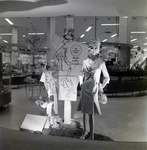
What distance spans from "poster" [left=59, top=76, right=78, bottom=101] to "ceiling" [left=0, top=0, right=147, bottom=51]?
69 cm

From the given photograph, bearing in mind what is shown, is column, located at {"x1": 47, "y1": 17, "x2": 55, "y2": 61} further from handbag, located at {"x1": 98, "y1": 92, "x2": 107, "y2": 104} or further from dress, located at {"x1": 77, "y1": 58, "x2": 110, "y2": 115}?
handbag, located at {"x1": 98, "y1": 92, "x2": 107, "y2": 104}

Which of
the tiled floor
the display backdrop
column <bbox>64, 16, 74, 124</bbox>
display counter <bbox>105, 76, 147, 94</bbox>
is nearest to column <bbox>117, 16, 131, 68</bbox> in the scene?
display counter <bbox>105, 76, 147, 94</bbox>

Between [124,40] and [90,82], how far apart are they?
109 centimetres

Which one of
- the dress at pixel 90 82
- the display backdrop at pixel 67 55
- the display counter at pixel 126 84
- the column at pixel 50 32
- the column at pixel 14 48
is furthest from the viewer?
the column at pixel 14 48

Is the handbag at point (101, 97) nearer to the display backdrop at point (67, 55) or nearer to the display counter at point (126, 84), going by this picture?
the display counter at point (126, 84)

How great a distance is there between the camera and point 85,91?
127 inches

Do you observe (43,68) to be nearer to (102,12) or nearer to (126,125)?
(102,12)

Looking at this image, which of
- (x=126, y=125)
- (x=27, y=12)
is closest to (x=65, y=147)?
(x=126, y=125)

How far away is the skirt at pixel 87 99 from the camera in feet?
10.5

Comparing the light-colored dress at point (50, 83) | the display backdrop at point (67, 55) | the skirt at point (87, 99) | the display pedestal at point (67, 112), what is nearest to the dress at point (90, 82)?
the skirt at point (87, 99)

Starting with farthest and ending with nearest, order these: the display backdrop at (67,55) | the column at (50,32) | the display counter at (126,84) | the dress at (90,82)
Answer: the display counter at (126,84)
the column at (50,32)
the display backdrop at (67,55)
the dress at (90,82)

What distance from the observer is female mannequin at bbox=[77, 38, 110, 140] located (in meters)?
3.13

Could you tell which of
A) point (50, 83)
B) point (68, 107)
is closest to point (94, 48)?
point (50, 83)

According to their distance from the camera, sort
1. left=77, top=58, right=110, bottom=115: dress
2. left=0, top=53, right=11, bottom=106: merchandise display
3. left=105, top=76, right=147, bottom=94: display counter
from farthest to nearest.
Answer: left=0, top=53, right=11, bottom=106: merchandise display → left=105, top=76, right=147, bottom=94: display counter → left=77, top=58, right=110, bottom=115: dress
